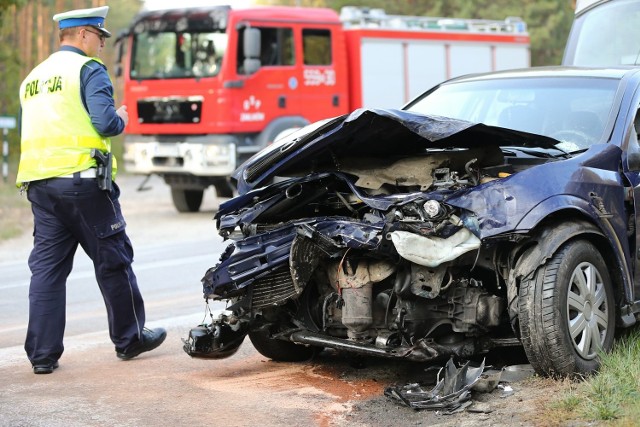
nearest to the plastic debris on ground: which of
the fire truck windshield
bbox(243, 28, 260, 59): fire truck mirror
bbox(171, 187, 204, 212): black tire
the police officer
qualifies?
the police officer

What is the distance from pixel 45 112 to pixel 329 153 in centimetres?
175

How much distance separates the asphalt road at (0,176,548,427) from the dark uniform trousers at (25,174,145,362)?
0.22 metres

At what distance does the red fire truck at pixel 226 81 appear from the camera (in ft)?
54.8

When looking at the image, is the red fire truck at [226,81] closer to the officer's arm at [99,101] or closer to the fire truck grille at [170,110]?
the fire truck grille at [170,110]

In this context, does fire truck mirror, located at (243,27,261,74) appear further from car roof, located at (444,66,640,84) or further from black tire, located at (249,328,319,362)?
black tire, located at (249,328,319,362)

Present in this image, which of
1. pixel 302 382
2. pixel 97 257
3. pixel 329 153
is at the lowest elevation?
pixel 302 382

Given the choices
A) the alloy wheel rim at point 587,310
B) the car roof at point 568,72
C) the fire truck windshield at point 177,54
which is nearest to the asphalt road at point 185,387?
the alloy wheel rim at point 587,310

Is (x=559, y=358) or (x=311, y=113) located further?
(x=311, y=113)

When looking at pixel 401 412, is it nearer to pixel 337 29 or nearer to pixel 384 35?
pixel 337 29

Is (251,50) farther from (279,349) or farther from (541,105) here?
(279,349)

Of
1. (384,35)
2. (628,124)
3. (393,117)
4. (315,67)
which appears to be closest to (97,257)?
(393,117)

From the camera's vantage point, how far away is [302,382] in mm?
5984

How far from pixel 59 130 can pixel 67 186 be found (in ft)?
1.11

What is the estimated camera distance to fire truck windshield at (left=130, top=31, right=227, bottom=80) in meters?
16.9
